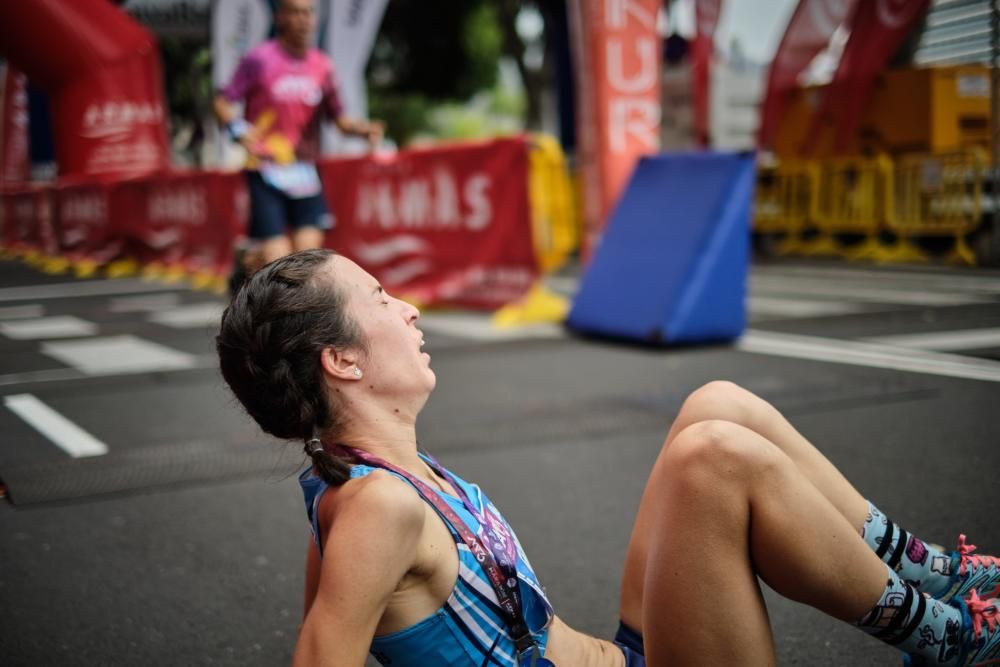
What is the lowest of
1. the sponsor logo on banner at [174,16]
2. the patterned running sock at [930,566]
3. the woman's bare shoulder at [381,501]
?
the patterned running sock at [930,566]

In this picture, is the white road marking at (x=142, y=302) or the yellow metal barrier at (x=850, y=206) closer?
the white road marking at (x=142, y=302)

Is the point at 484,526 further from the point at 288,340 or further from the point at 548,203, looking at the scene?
the point at 548,203

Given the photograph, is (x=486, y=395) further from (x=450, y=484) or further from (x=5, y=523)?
(x=450, y=484)

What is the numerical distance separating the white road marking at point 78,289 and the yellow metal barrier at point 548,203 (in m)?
5.31

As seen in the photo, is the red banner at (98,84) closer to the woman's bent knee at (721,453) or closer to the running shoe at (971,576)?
the woman's bent knee at (721,453)

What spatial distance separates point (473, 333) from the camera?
7.59 meters

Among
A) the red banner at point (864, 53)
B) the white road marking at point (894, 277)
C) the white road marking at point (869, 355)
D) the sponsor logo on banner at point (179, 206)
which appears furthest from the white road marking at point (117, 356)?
the red banner at point (864, 53)

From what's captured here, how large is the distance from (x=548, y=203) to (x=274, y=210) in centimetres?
202

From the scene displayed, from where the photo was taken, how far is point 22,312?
9680 mm

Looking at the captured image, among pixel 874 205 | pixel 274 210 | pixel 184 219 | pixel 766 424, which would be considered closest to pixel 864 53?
pixel 874 205

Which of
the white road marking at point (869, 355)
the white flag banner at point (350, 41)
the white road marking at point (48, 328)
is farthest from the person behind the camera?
the white flag banner at point (350, 41)

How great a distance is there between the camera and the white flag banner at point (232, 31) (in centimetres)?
1697

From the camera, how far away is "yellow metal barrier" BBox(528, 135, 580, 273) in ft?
26.5

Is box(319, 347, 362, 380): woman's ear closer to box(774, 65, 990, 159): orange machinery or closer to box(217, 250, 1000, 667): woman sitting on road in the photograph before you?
box(217, 250, 1000, 667): woman sitting on road
